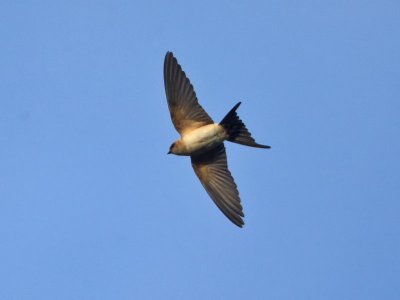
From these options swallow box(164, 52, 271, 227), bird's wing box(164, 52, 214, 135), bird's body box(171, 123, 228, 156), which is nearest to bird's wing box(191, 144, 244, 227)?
swallow box(164, 52, 271, 227)

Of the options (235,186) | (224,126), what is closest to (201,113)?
(224,126)

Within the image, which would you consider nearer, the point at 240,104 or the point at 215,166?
the point at 240,104

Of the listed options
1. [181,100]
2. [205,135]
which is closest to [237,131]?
[205,135]

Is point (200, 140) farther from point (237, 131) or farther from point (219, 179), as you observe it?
point (219, 179)

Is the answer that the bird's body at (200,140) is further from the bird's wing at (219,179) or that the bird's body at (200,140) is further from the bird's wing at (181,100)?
the bird's wing at (219,179)

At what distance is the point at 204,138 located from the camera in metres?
7.68

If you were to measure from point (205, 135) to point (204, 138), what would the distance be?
1.5 inches

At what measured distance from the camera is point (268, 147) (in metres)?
7.52

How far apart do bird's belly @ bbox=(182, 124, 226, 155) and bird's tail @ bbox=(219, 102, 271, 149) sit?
0.07m

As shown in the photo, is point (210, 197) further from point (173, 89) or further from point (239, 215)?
point (173, 89)

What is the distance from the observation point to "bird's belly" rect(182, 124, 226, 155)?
301 inches

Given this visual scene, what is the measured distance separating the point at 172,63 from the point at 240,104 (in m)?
0.84

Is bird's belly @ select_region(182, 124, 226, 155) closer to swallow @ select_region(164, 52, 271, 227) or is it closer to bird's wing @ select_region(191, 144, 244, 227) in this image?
swallow @ select_region(164, 52, 271, 227)

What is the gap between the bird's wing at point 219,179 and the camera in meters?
7.95
